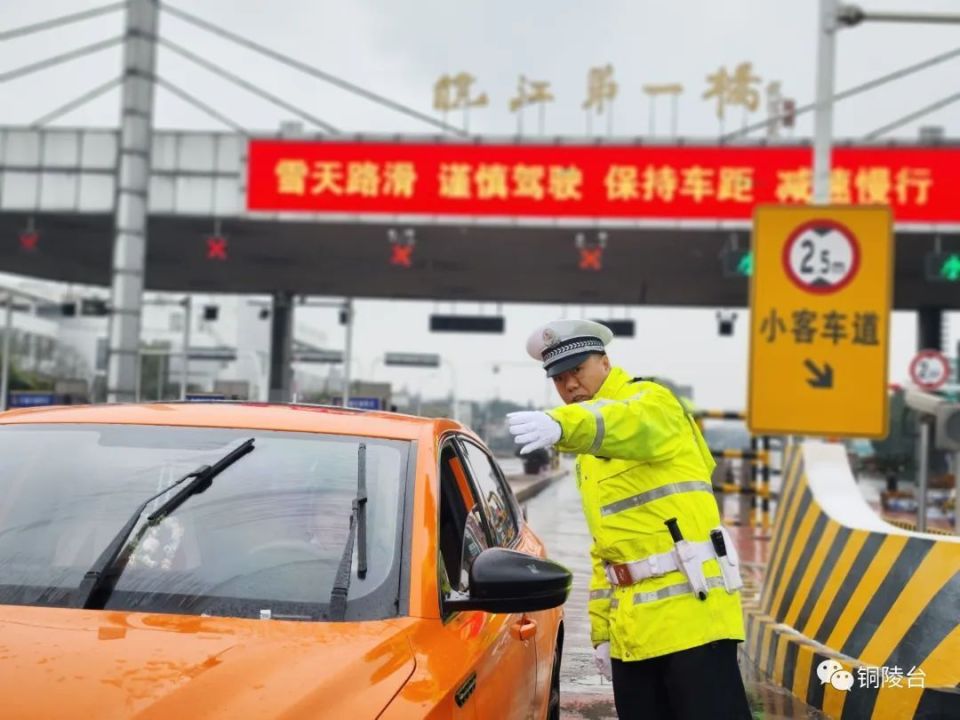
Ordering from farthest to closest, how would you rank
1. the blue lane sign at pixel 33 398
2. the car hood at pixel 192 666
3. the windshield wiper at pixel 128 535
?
the blue lane sign at pixel 33 398 → the windshield wiper at pixel 128 535 → the car hood at pixel 192 666

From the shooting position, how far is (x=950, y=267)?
18.9 meters

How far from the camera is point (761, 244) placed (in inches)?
300

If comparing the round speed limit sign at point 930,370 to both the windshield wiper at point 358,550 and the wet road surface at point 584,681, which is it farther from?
the windshield wiper at point 358,550

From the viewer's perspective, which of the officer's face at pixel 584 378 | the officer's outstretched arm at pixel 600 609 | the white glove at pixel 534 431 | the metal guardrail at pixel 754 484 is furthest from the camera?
the metal guardrail at pixel 754 484

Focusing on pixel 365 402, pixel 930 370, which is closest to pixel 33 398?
pixel 365 402

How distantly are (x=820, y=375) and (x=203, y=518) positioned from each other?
5.63 meters

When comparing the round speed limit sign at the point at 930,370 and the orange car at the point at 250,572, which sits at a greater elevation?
the round speed limit sign at the point at 930,370

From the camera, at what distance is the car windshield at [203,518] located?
2.62m

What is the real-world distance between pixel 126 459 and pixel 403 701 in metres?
1.23

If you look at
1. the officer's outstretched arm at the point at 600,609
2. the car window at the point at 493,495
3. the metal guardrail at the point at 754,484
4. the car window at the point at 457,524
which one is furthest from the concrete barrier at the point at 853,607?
the metal guardrail at the point at 754,484

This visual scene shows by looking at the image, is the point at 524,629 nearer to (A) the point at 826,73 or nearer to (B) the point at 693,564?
(B) the point at 693,564

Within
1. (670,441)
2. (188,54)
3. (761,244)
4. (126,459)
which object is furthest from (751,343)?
(188,54)

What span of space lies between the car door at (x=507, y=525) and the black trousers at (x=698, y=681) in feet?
1.11

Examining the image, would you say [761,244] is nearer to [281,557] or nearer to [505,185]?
[281,557]
